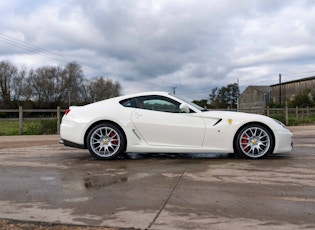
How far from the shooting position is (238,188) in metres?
4.37

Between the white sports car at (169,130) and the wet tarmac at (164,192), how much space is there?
0.28 m

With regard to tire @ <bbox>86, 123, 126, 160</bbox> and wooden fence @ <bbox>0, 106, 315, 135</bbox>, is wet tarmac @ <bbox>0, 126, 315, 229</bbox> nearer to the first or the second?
tire @ <bbox>86, 123, 126, 160</bbox>

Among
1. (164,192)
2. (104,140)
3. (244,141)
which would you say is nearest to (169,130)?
(104,140)

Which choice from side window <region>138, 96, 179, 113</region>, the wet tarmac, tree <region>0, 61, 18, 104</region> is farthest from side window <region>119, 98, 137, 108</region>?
tree <region>0, 61, 18, 104</region>

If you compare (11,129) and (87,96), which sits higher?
(87,96)

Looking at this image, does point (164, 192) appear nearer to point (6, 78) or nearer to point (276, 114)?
point (276, 114)

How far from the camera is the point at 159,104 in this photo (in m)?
6.74

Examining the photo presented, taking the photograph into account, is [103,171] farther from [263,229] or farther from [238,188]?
[263,229]

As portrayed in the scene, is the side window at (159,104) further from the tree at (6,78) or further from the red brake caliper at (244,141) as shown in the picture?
the tree at (6,78)

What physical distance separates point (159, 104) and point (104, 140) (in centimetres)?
128

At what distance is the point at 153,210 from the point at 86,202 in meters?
0.81

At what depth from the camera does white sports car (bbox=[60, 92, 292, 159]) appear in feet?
21.2

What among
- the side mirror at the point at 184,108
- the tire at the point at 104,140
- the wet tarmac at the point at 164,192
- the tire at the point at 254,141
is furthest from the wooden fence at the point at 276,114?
the tire at the point at 254,141

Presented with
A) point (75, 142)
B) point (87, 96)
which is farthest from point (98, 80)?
point (75, 142)
